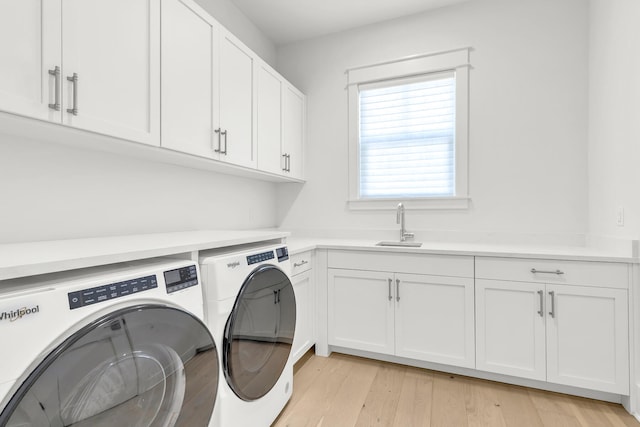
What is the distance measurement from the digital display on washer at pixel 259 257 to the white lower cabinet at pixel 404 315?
34.7 inches

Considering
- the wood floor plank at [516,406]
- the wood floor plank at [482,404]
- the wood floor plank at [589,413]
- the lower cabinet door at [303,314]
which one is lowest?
the wood floor plank at [482,404]

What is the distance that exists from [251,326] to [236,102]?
4.61 feet

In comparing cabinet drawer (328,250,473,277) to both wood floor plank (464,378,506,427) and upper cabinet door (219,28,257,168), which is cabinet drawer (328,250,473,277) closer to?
wood floor plank (464,378,506,427)

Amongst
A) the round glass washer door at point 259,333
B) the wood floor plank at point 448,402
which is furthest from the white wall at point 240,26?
the wood floor plank at point 448,402

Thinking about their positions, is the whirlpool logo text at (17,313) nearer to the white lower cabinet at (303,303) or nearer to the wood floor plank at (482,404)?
the white lower cabinet at (303,303)

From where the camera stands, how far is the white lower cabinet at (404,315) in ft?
6.70

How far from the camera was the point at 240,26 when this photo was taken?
8.75ft

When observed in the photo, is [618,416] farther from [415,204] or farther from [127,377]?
[127,377]

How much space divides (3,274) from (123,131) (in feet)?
2.62

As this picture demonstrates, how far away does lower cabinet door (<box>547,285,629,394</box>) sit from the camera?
5.66 feet

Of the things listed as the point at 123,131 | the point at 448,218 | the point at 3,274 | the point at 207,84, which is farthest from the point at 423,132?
the point at 3,274

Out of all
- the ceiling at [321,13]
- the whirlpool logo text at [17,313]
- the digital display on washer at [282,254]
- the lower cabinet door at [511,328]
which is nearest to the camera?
the whirlpool logo text at [17,313]

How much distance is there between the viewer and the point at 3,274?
0.72m

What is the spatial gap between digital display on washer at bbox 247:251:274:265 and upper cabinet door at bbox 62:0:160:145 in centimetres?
72
